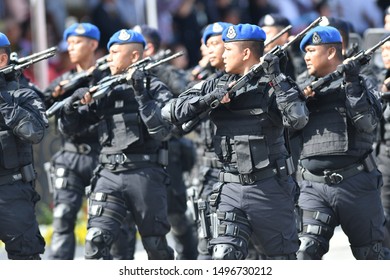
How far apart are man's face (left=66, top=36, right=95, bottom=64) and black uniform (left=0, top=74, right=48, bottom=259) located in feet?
6.57

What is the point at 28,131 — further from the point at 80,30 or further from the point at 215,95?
the point at 80,30

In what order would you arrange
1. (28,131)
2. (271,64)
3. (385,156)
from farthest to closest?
(385,156)
(28,131)
(271,64)

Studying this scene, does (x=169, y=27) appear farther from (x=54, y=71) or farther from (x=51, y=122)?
(x=51, y=122)

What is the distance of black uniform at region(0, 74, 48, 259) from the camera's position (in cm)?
955

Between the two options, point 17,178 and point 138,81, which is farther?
point 138,81

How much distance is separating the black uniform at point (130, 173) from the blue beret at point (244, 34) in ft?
3.62

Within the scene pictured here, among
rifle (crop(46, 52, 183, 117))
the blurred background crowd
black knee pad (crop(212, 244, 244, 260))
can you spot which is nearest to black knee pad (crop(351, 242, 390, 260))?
black knee pad (crop(212, 244, 244, 260))

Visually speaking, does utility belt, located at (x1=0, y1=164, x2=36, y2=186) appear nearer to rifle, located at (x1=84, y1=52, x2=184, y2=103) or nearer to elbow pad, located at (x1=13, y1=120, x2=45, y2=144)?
elbow pad, located at (x1=13, y1=120, x2=45, y2=144)

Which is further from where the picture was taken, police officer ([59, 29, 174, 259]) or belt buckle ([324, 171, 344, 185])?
police officer ([59, 29, 174, 259])

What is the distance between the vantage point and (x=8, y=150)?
9.59m

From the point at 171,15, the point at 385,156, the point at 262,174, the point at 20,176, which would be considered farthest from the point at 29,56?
the point at 171,15

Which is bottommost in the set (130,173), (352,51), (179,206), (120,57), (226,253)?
(226,253)

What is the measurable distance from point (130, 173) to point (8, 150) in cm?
121
